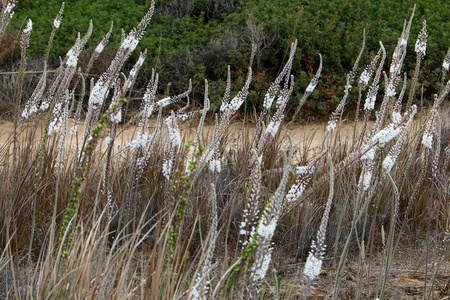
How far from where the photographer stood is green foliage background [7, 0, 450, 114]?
25.4 feet

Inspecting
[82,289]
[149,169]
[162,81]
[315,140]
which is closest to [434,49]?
[315,140]

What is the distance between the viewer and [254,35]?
7.42 metres

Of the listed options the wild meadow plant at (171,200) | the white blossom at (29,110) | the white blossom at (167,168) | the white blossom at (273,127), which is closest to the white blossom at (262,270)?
the wild meadow plant at (171,200)

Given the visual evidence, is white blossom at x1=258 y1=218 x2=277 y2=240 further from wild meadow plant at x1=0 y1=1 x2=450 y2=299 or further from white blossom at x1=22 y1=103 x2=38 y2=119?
white blossom at x1=22 y1=103 x2=38 y2=119

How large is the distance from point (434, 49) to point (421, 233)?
5.22 m

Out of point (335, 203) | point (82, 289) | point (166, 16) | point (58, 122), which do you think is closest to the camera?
point (82, 289)

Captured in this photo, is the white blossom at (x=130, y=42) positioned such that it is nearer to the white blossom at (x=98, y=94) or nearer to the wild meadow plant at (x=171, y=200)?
the wild meadow plant at (x=171, y=200)

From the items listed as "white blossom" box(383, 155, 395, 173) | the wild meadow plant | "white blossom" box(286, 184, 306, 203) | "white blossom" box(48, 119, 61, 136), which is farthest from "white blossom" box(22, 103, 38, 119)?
"white blossom" box(383, 155, 395, 173)

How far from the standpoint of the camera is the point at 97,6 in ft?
31.6

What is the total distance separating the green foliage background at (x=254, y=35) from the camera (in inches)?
304

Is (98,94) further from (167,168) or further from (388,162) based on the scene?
(388,162)

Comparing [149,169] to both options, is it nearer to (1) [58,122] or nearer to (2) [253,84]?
(1) [58,122]

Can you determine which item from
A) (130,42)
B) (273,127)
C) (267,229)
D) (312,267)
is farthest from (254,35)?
(267,229)

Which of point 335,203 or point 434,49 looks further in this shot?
point 434,49
